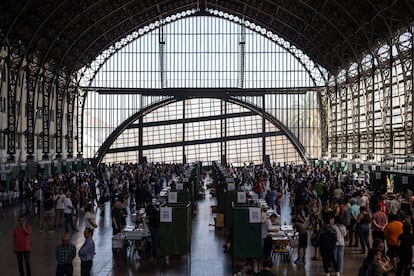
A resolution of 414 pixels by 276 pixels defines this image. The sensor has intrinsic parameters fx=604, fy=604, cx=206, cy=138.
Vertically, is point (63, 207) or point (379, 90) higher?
point (379, 90)

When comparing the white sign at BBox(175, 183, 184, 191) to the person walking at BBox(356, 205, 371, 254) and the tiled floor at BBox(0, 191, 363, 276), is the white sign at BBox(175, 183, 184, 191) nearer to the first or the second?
the tiled floor at BBox(0, 191, 363, 276)

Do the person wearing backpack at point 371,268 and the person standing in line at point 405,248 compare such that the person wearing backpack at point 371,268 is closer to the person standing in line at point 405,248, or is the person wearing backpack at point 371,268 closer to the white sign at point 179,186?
the person standing in line at point 405,248

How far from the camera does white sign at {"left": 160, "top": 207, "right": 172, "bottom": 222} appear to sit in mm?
16359

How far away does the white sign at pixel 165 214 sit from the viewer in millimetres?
16359

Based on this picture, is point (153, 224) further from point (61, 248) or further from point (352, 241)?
point (352, 241)

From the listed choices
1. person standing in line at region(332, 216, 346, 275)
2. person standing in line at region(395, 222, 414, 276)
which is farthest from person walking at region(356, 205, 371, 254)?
person standing in line at region(395, 222, 414, 276)

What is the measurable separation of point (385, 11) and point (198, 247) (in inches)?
1070

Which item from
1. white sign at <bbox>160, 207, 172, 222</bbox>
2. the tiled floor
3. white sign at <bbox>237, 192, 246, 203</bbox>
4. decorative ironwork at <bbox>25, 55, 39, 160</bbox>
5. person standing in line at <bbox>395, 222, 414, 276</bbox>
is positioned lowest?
the tiled floor

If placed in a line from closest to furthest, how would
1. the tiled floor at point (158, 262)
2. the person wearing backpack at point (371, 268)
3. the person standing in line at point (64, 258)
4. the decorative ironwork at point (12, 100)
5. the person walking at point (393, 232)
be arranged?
the person wearing backpack at point (371, 268)
the person standing in line at point (64, 258)
the person walking at point (393, 232)
the tiled floor at point (158, 262)
the decorative ironwork at point (12, 100)

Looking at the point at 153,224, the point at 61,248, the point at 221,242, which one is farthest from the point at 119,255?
the point at 61,248

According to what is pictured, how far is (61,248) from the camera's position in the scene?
11.8 meters

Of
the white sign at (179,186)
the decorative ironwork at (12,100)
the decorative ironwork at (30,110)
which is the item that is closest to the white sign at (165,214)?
the white sign at (179,186)

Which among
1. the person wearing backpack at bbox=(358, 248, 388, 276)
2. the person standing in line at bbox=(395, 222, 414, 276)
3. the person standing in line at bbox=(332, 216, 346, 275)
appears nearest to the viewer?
the person wearing backpack at bbox=(358, 248, 388, 276)

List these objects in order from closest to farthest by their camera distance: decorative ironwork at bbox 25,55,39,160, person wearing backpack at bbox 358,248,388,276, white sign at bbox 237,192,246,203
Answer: person wearing backpack at bbox 358,248,388,276, white sign at bbox 237,192,246,203, decorative ironwork at bbox 25,55,39,160
